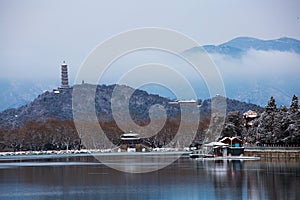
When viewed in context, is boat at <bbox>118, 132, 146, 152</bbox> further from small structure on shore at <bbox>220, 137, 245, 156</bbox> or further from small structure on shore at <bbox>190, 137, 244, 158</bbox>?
small structure on shore at <bbox>220, 137, 245, 156</bbox>

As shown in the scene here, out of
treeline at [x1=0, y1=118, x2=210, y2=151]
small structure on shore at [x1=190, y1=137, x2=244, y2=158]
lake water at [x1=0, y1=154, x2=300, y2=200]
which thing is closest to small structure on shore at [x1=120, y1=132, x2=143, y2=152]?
treeline at [x1=0, y1=118, x2=210, y2=151]

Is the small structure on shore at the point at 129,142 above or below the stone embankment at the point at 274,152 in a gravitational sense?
above

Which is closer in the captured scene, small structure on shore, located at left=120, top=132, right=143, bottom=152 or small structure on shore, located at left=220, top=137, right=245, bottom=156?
small structure on shore, located at left=220, top=137, right=245, bottom=156

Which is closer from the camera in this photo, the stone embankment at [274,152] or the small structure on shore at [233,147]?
the stone embankment at [274,152]

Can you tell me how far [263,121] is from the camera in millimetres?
57969

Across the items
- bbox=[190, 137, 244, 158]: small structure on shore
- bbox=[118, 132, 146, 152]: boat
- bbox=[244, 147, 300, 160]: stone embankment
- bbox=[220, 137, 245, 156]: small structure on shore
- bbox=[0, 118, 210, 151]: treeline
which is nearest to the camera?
bbox=[244, 147, 300, 160]: stone embankment

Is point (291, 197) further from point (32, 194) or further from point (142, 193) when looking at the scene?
point (32, 194)

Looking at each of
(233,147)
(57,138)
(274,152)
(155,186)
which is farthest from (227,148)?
(57,138)

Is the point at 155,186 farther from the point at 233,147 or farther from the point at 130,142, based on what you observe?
the point at 130,142

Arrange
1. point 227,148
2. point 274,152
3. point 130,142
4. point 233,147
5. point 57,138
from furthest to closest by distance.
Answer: point 130,142, point 57,138, point 233,147, point 227,148, point 274,152

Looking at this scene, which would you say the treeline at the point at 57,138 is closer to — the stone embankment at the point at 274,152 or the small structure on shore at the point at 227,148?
the small structure on shore at the point at 227,148

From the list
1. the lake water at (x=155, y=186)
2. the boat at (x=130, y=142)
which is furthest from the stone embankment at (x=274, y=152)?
the boat at (x=130, y=142)

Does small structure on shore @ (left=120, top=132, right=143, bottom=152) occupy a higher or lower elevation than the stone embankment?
higher

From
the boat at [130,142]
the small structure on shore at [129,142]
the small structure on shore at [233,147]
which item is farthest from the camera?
the small structure on shore at [129,142]
